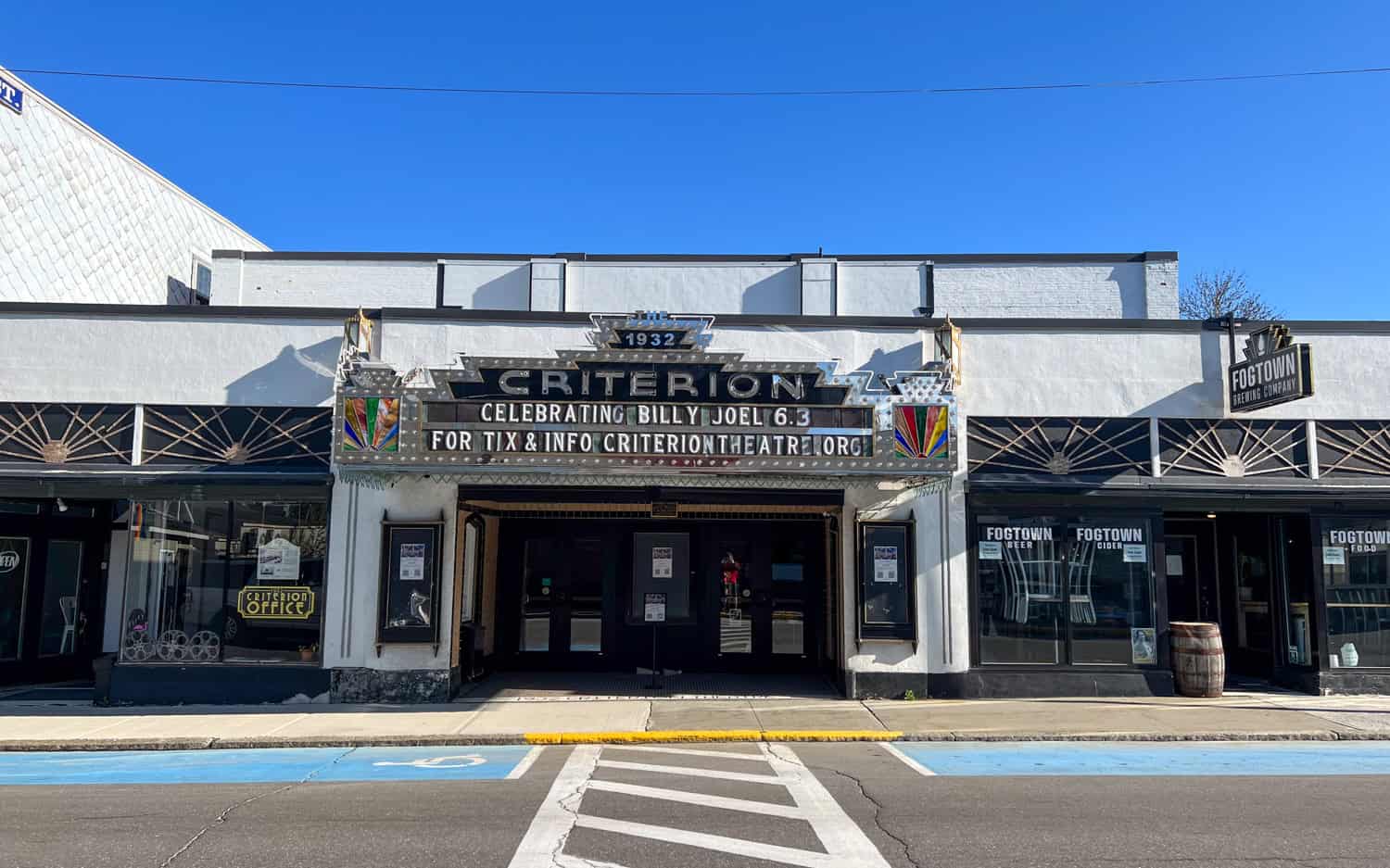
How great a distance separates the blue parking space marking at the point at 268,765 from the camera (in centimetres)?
912

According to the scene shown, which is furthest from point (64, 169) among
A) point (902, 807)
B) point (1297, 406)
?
point (1297, 406)

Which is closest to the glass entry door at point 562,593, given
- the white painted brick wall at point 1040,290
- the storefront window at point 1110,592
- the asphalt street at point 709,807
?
the asphalt street at point 709,807

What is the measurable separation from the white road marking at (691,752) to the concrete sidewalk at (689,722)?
0.31 metres

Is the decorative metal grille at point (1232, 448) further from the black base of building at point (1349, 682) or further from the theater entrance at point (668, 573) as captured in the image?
the theater entrance at point (668, 573)

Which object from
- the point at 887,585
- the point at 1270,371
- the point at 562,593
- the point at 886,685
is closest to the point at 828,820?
the point at 886,685

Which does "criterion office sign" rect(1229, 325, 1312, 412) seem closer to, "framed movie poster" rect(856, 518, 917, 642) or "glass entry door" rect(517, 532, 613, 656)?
"framed movie poster" rect(856, 518, 917, 642)

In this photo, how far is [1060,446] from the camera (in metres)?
14.1

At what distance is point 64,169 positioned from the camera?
21.3 metres

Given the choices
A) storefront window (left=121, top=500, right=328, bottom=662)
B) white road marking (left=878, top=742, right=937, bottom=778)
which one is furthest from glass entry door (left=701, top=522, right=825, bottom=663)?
storefront window (left=121, top=500, right=328, bottom=662)

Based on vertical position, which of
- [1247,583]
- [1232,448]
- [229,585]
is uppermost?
[1232,448]

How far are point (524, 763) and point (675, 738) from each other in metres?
2.10

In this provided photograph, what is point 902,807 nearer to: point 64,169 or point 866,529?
point 866,529

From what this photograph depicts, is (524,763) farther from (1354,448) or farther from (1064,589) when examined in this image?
(1354,448)

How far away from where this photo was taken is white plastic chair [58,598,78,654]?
51.2 ft
